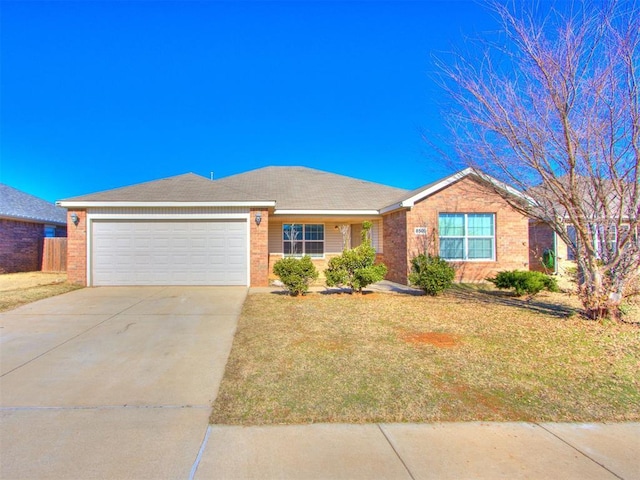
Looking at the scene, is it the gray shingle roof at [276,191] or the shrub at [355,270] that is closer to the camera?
the shrub at [355,270]

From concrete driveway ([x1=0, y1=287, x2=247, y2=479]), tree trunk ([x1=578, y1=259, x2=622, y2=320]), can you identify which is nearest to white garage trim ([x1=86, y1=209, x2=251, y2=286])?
concrete driveway ([x1=0, y1=287, x2=247, y2=479])

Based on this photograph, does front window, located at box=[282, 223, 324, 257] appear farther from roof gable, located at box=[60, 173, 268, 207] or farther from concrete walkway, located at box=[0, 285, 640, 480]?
concrete walkway, located at box=[0, 285, 640, 480]

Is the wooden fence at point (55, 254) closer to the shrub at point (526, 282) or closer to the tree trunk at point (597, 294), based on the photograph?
the shrub at point (526, 282)

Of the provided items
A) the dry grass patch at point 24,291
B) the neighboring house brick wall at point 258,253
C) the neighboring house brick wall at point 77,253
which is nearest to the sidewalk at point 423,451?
the dry grass patch at point 24,291

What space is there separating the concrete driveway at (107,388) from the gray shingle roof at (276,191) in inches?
200

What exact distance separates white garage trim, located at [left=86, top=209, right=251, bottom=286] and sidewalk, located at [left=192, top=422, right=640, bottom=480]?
942 centimetres

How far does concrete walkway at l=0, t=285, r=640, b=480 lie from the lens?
8.71 feet

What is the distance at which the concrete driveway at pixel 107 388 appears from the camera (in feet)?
9.19

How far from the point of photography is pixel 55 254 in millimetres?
17234

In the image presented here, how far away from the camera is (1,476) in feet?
8.57

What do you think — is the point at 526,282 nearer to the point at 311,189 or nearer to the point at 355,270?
the point at 355,270

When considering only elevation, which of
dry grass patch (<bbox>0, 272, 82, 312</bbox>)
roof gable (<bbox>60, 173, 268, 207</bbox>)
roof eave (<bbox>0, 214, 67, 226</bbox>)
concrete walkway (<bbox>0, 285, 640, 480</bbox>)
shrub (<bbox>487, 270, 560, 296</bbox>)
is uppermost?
roof gable (<bbox>60, 173, 268, 207</bbox>)

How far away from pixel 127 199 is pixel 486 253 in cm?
1257

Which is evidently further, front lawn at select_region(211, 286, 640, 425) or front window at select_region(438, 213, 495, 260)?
front window at select_region(438, 213, 495, 260)
